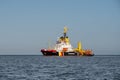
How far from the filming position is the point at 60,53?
157 m

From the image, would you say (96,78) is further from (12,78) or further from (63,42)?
(63,42)

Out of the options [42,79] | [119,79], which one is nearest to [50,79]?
[42,79]

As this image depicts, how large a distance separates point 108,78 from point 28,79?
29.3ft

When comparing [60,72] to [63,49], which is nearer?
[60,72]

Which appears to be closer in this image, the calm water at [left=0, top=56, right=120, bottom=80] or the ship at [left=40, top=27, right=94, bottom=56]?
the calm water at [left=0, top=56, right=120, bottom=80]

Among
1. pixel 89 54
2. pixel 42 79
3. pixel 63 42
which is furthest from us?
pixel 89 54

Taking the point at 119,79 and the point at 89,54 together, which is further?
the point at 89,54

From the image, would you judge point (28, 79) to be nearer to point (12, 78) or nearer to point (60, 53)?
point (12, 78)

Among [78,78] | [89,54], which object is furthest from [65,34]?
[78,78]

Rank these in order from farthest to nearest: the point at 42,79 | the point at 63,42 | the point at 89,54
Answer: the point at 89,54 < the point at 63,42 < the point at 42,79

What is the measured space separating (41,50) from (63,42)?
11.2 metres

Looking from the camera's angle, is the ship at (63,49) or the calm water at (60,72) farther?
the ship at (63,49)

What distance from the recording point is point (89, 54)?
17488 centimetres

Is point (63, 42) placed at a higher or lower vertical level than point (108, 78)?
higher
